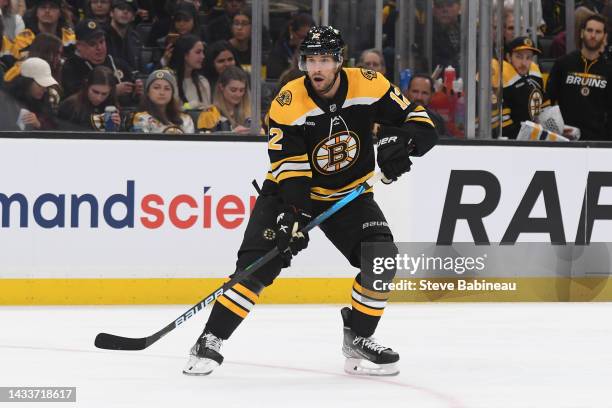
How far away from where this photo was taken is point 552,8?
7.84 meters

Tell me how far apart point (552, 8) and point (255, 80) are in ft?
7.10

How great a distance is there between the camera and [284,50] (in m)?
6.71

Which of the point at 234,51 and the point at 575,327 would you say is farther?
the point at 234,51

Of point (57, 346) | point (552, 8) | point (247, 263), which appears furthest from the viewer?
point (552, 8)

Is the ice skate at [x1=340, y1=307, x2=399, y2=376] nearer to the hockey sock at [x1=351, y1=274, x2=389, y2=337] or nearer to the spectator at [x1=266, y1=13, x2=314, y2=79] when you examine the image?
the hockey sock at [x1=351, y1=274, x2=389, y2=337]

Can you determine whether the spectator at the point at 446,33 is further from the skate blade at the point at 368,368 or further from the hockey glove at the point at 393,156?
the skate blade at the point at 368,368

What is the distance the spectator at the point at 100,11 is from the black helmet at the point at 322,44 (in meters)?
2.44

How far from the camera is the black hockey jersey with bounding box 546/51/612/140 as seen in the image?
7281mm

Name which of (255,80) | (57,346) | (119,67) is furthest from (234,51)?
(57,346)

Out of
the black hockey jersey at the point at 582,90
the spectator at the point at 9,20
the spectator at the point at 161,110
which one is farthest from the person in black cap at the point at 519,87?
the spectator at the point at 9,20

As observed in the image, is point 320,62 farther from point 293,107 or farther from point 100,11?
point 100,11

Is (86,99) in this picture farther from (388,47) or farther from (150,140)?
(388,47)

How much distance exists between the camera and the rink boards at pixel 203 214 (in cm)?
641

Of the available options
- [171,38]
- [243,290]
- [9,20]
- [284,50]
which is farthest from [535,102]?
[243,290]
